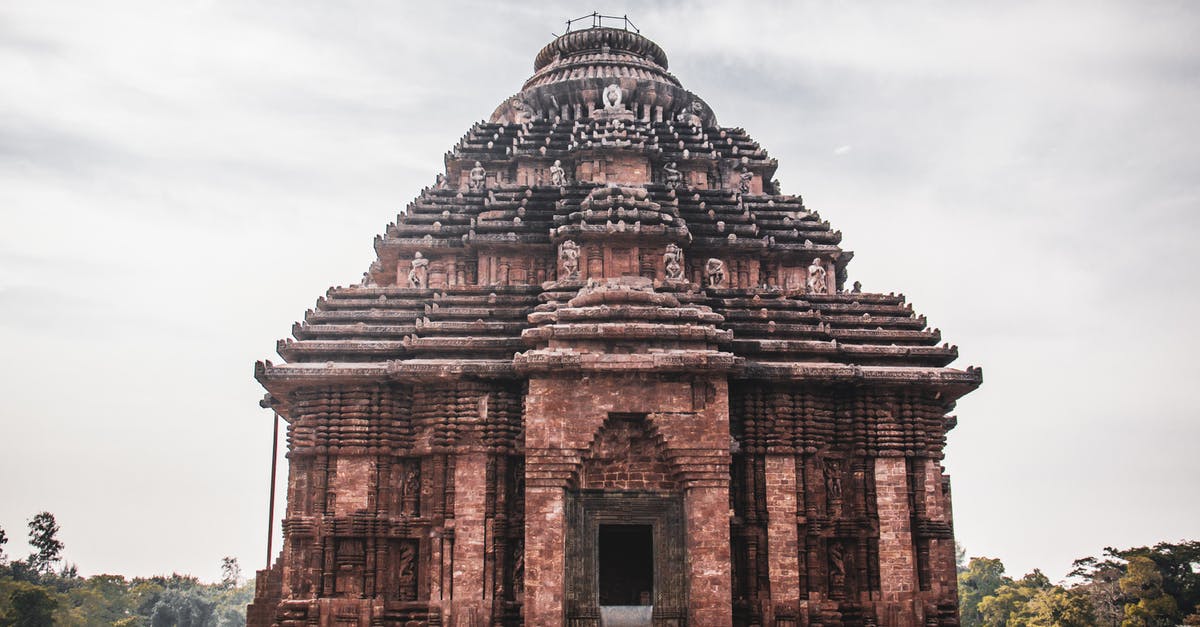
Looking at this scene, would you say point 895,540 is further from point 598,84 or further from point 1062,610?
point 1062,610

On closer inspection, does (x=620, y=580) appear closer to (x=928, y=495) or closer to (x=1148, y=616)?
(x=928, y=495)

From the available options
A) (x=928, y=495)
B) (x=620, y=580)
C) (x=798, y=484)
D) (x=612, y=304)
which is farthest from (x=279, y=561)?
(x=928, y=495)

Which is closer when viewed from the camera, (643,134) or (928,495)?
(928,495)

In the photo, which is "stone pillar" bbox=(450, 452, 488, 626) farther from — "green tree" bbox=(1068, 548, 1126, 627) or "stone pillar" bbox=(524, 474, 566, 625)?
"green tree" bbox=(1068, 548, 1126, 627)

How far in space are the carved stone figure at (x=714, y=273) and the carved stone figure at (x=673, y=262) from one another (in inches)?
55.4

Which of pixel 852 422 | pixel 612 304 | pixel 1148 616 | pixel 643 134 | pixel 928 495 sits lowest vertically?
pixel 1148 616

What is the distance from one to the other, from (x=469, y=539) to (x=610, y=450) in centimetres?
252

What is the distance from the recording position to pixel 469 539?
54.3ft

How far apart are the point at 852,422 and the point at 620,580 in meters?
5.42

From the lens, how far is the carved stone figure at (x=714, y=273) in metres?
20.8

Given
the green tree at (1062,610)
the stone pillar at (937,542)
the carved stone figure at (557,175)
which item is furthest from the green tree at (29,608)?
the stone pillar at (937,542)

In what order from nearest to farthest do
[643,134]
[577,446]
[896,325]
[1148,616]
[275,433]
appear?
[577,446], [896,325], [275,433], [643,134], [1148,616]

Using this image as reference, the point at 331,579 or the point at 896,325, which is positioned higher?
the point at 896,325

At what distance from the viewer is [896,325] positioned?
61.8ft
